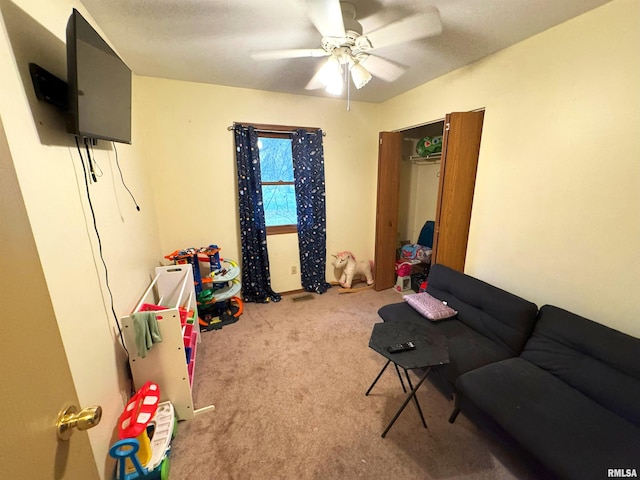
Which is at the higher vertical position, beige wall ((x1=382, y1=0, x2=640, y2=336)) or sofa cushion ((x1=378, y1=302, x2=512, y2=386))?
beige wall ((x1=382, y1=0, x2=640, y2=336))

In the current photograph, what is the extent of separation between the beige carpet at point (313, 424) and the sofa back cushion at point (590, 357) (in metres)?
0.56

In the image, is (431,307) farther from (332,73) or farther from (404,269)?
(332,73)

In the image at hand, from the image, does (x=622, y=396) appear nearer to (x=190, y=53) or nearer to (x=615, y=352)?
(x=615, y=352)

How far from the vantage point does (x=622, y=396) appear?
4.19 feet

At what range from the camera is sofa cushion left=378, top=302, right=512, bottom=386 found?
1665 mm

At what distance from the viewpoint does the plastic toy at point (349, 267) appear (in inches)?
138

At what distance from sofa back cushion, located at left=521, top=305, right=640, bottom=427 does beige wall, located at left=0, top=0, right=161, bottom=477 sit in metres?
2.26

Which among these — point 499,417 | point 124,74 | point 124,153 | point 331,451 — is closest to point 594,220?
point 499,417

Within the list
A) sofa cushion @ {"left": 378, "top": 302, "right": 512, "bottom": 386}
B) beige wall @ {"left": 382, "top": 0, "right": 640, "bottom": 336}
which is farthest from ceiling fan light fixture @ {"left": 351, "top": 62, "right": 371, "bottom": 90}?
sofa cushion @ {"left": 378, "top": 302, "right": 512, "bottom": 386}

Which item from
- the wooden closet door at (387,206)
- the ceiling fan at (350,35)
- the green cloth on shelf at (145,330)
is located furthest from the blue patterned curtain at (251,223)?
the green cloth on shelf at (145,330)

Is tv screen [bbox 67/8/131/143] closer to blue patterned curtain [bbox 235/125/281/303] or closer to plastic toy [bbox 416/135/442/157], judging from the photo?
blue patterned curtain [bbox 235/125/281/303]

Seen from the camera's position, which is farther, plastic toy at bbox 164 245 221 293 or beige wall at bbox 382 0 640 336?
plastic toy at bbox 164 245 221 293

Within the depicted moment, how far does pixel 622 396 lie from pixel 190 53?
3.45 m

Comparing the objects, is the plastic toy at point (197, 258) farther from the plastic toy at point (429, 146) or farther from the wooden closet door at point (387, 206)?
the plastic toy at point (429, 146)
